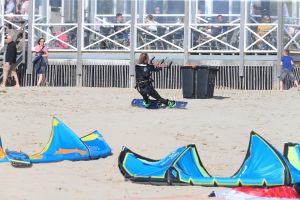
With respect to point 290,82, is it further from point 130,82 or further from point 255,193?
point 255,193

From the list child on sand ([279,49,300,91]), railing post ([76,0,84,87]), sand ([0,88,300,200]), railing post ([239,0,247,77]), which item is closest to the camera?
sand ([0,88,300,200])

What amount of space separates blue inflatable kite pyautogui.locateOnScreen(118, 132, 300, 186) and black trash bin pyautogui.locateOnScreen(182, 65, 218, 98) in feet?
30.2

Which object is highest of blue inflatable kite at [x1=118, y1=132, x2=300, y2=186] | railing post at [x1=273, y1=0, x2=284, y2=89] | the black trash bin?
railing post at [x1=273, y1=0, x2=284, y2=89]

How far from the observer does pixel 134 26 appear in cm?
2395

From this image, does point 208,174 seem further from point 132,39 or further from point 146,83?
point 132,39

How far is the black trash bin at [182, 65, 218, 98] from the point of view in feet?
65.9

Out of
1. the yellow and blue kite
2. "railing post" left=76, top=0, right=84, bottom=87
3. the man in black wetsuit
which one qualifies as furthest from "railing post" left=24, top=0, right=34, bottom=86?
the yellow and blue kite

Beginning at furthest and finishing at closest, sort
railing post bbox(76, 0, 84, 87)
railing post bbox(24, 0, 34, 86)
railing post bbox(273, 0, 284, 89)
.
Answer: railing post bbox(24, 0, 34, 86) → railing post bbox(76, 0, 84, 87) → railing post bbox(273, 0, 284, 89)

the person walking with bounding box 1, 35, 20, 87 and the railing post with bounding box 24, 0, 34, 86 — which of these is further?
the railing post with bounding box 24, 0, 34, 86

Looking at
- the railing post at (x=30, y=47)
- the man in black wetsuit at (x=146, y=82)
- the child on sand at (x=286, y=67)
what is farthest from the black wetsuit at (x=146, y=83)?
the railing post at (x=30, y=47)

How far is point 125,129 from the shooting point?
14.8m

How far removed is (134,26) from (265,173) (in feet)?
46.7

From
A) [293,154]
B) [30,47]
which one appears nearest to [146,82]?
[30,47]

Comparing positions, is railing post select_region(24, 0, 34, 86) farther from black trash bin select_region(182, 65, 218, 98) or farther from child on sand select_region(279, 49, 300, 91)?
child on sand select_region(279, 49, 300, 91)
